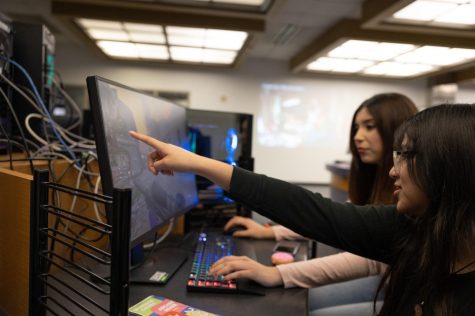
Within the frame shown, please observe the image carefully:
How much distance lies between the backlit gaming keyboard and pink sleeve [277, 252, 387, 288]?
0.32ft

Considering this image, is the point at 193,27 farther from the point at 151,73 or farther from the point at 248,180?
the point at 248,180

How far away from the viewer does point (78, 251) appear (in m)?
0.48

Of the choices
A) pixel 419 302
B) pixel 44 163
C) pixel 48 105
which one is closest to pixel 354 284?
pixel 419 302

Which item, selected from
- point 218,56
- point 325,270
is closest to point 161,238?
point 325,270

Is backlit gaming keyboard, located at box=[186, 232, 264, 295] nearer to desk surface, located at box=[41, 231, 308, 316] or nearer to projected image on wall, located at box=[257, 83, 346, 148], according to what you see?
desk surface, located at box=[41, 231, 308, 316]

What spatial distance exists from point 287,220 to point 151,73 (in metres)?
5.78

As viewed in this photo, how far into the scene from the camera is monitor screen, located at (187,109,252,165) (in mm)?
1336

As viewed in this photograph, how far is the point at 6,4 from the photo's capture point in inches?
152

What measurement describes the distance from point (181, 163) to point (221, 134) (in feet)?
2.39

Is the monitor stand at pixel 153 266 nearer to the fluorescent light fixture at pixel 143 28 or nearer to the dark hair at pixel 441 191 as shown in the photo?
the dark hair at pixel 441 191

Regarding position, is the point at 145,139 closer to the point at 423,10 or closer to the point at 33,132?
the point at 33,132

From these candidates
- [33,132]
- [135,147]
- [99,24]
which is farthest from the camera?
[99,24]

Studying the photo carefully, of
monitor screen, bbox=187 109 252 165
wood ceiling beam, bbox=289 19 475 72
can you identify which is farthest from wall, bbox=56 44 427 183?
monitor screen, bbox=187 109 252 165

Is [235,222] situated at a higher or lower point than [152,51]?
lower
